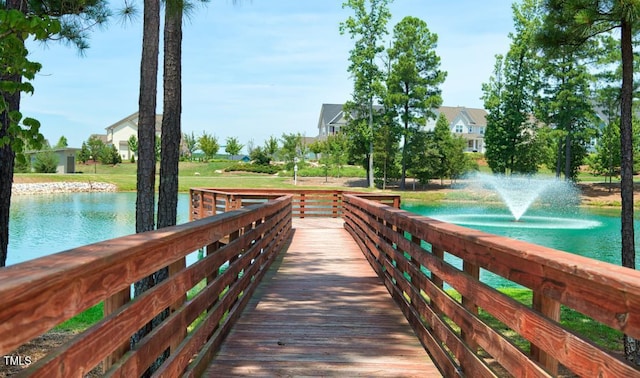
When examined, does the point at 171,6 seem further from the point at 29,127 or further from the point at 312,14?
the point at 312,14

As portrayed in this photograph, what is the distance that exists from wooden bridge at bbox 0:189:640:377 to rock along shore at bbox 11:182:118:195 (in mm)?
37277

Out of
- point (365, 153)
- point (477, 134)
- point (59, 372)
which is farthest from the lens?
point (477, 134)

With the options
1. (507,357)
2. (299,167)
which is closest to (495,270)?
(507,357)

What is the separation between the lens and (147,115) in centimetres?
601

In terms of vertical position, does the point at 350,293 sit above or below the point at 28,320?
below

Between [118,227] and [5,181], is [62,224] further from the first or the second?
[5,181]

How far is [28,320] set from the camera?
4.67 feet

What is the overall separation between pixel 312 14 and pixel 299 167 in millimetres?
39746

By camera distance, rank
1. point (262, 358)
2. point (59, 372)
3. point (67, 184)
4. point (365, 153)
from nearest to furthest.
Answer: point (59, 372) → point (262, 358) → point (67, 184) → point (365, 153)

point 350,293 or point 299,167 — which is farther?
point 299,167

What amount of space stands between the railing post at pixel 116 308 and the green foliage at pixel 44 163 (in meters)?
52.4

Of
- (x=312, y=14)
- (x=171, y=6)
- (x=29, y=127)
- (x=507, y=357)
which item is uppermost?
(x=312, y=14)

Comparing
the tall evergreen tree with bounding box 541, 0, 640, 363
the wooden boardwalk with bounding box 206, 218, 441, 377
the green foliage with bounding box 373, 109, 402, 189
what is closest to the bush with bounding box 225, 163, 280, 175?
the green foliage with bounding box 373, 109, 402, 189

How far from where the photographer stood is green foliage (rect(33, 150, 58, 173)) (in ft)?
160
